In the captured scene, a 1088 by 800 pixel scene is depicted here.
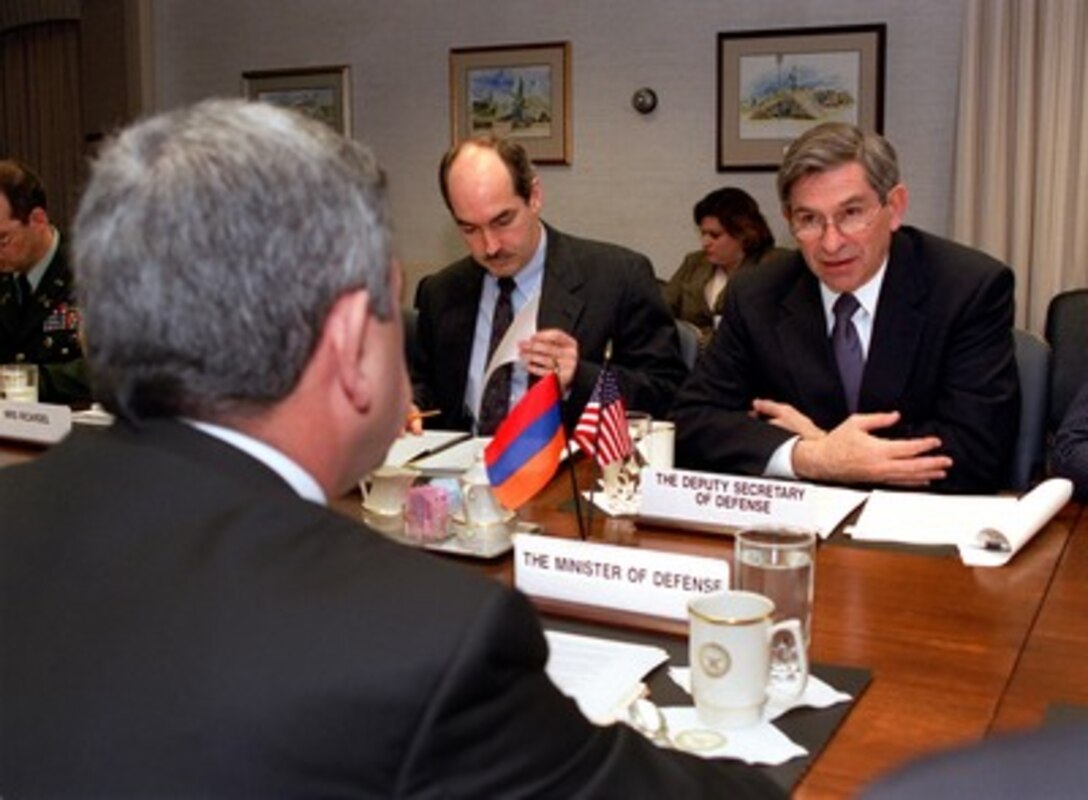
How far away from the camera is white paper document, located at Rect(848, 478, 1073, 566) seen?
2012mm

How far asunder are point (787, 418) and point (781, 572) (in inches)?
45.5

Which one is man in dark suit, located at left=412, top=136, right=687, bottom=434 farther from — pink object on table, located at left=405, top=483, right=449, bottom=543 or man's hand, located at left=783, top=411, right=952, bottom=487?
pink object on table, located at left=405, top=483, right=449, bottom=543

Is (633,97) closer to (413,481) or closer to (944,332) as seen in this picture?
(944,332)

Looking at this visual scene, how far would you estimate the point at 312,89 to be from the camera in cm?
677

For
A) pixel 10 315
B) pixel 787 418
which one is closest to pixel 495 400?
pixel 787 418

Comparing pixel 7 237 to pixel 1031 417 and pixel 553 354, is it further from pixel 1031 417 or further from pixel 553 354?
pixel 1031 417

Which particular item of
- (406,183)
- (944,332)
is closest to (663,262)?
(406,183)

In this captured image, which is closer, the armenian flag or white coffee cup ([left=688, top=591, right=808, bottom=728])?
white coffee cup ([left=688, top=591, right=808, bottom=728])

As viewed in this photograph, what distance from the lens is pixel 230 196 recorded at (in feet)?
3.00

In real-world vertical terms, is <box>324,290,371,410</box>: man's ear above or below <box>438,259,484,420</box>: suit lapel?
above

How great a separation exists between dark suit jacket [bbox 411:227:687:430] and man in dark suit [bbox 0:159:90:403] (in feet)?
3.90

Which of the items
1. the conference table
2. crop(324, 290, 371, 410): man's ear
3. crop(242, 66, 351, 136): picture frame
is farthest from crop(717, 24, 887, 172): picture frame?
crop(324, 290, 371, 410): man's ear

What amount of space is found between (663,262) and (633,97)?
79 centimetres

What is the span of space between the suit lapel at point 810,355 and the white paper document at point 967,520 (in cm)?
48
